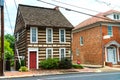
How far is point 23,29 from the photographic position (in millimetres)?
33781

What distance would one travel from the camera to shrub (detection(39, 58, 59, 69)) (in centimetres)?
Result: 3127

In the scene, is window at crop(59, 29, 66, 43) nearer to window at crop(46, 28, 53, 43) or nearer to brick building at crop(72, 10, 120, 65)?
window at crop(46, 28, 53, 43)

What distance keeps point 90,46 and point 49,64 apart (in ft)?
42.6

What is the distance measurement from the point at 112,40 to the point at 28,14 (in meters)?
14.7

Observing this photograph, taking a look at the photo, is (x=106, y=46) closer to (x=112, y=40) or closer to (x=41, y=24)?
(x=112, y=40)

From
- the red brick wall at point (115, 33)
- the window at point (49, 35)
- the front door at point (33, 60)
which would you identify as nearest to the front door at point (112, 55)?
the red brick wall at point (115, 33)

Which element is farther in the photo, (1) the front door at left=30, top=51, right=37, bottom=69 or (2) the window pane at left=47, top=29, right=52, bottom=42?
(2) the window pane at left=47, top=29, right=52, bottom=42

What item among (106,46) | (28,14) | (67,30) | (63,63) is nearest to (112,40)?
(106,46)

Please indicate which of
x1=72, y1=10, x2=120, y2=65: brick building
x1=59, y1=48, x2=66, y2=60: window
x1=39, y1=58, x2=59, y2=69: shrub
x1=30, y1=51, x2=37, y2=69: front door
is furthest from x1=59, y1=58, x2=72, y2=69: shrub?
x1=72, y1=10, x2=120, y2=65: brick building

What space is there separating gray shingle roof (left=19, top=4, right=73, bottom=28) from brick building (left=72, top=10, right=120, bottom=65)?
6315 mm

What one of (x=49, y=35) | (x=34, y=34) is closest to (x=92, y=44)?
(x=49, y=35)

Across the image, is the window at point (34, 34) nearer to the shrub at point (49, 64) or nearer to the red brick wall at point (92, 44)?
the shrub at point (49, 64)

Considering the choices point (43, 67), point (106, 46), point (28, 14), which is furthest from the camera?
point (106, 46)

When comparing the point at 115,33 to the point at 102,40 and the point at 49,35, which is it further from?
the point at 49,35
